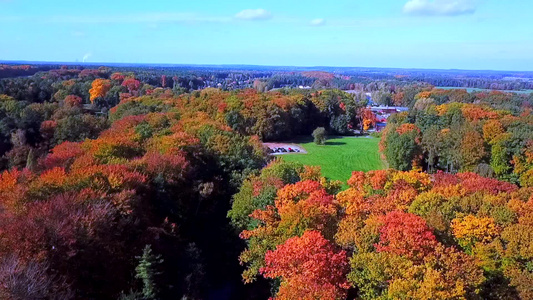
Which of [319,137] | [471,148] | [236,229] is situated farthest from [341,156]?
[236,229]

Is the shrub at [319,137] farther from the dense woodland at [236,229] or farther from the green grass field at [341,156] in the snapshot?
the dense woodland at [236,229]

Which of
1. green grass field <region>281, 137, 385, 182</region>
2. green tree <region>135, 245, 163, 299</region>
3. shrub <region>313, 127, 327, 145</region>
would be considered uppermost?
green tree <region>135, 245, 163, 299</region>

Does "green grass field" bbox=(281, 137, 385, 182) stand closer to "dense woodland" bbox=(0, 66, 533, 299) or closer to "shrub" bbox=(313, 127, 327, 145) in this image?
"shrub" bbox=(313, 127, 327, 145)

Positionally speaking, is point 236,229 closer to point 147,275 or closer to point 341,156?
point 147,275

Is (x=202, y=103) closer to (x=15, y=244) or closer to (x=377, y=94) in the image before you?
(x=15, y=244)

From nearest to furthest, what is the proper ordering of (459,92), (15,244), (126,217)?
(15,244)
(126,217)
(459,92)

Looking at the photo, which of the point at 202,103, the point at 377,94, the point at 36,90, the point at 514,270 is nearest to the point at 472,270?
the point at 514,270

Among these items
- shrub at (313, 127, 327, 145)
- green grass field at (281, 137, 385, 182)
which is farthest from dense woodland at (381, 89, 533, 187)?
shrub at (313, 127, 327, 145)

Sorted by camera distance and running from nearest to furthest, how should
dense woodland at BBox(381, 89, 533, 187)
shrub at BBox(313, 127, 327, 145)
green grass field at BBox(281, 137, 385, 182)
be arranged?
1. dense woodland at BBox(381, 89, 533, 187)
2. green grass field at BBox(281, 137, 385, 182)
3. shrub at BBox(313, 127, 327, 145)
